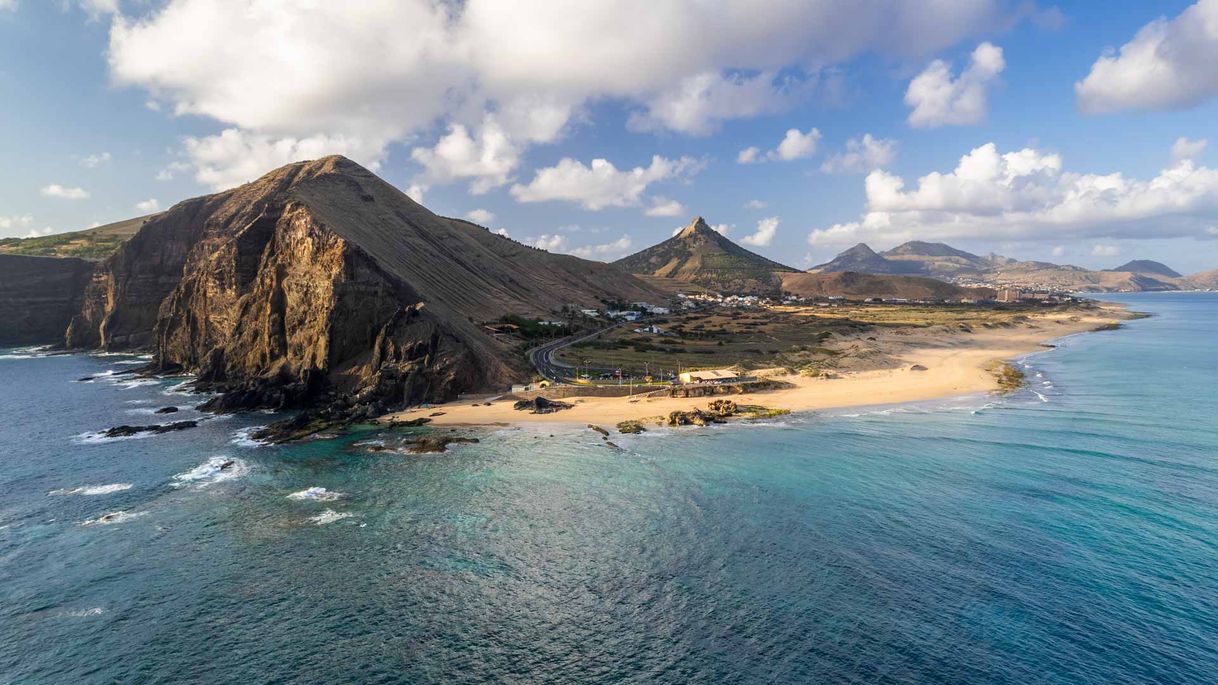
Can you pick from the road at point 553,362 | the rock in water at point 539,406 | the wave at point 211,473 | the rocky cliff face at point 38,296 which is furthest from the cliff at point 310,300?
the wave at point 211,473

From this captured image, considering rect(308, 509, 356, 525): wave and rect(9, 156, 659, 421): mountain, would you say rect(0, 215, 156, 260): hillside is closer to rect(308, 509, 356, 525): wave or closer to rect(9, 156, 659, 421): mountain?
rect(9, 156, 659, 421): mountain

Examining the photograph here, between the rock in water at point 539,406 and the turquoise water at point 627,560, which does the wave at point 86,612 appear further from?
the rock in water at point 539,406

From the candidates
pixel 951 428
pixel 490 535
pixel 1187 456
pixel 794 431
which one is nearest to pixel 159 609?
pixel 490 535

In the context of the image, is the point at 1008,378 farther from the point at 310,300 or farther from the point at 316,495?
the point at 310,300

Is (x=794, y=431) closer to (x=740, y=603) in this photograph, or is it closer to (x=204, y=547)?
(x=740, y=603)

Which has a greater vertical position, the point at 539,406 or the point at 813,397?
the point at 539,406

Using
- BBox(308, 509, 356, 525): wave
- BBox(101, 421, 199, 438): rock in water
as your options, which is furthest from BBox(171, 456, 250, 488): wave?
BBox(101, 421, 199, 438): rock in water

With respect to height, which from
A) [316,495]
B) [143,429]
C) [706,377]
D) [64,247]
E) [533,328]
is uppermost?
[64,247]

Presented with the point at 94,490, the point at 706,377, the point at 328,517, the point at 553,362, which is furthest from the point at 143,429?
the point at 706,377
